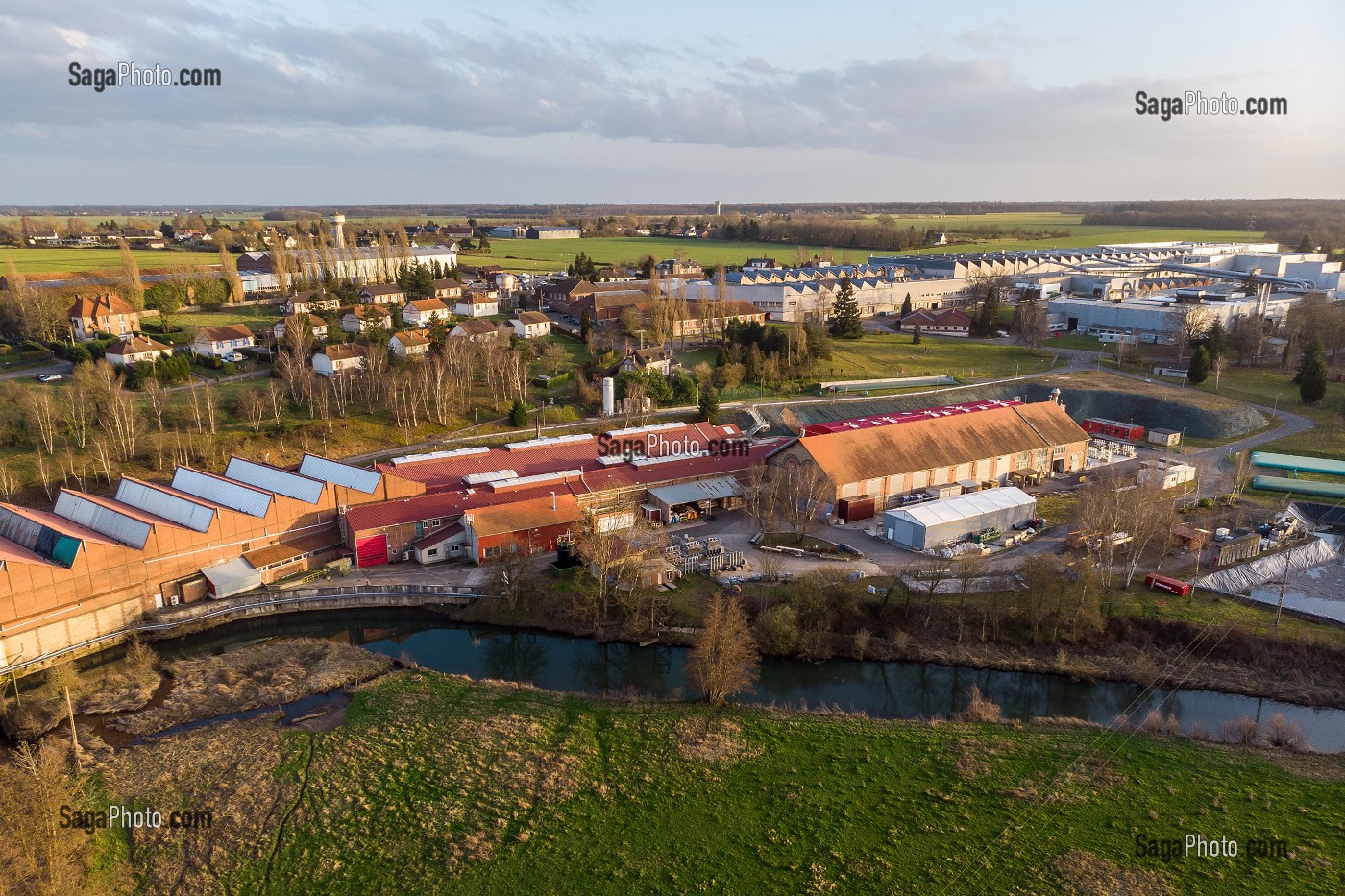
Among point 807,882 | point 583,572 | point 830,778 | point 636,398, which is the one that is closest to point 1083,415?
point 636,398

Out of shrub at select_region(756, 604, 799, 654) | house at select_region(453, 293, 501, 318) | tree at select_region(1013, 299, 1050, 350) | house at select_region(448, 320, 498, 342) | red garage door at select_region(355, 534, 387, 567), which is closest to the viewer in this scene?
shrub at select_region(756, 604, 799, 654)

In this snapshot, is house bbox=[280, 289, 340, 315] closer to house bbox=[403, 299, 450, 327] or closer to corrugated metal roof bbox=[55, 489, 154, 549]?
house bbox=[403, 299, 450, 327]

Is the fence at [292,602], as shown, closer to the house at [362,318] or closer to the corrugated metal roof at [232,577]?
the corrugated metal roof at [232,577]

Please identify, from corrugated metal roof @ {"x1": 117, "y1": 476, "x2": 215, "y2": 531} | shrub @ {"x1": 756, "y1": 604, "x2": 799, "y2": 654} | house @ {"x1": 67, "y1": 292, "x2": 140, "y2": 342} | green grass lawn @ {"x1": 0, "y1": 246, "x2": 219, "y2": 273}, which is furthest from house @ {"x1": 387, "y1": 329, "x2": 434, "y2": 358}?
shrub @ {"x1": 756, "y1": 604, "x2": 799, "y2": 654}

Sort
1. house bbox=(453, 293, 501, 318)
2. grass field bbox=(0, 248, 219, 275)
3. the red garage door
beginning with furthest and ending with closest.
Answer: grass field bbox=(0, 248, 219, 275) → house bbox=(453, 293, 501, 318) → the red garage door

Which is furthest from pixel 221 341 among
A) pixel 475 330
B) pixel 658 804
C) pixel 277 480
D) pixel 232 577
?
pixel 658 804

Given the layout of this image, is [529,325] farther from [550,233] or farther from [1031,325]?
[550,233]

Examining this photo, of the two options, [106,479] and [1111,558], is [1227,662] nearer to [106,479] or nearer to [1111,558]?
[1111,558]

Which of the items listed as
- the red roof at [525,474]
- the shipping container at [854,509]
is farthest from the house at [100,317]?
the shipping container at [854,509]
